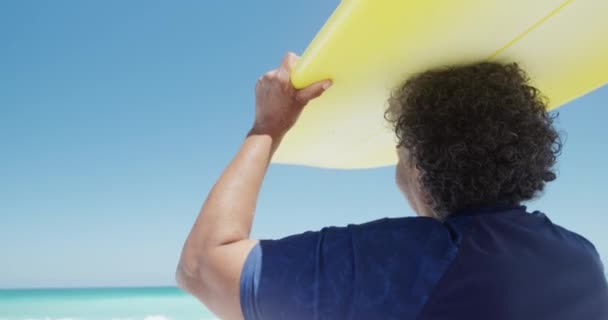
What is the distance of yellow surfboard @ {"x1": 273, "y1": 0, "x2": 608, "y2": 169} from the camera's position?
1.13 meters

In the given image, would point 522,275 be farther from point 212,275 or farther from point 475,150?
point 212,275

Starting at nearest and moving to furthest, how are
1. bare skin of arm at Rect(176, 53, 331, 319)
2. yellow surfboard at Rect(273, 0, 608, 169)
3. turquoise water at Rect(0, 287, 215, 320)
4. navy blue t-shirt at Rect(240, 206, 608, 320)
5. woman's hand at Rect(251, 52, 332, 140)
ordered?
navy blue t-shirt at Rect(240, 206, 608, 320) → bare skin of arm at Rect(176, 53, 331, 319) → yellow surfboard at Rect(273, 0, 608, 169) → woman's hand at Rect(251, 52, 332, 140) → turquoise water at Rect(0, 287, 215, 320)

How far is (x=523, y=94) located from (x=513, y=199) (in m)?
0.27

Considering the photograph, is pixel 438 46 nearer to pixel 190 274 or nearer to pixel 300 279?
pixel 300 279

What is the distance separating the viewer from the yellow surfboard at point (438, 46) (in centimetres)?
113

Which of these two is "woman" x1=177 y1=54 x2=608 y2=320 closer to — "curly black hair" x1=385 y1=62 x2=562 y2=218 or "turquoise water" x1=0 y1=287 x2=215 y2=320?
"curly black hair" x1=385 y1=62 x2=562 y2=218

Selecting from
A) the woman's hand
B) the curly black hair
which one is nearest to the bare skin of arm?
the woman's hand

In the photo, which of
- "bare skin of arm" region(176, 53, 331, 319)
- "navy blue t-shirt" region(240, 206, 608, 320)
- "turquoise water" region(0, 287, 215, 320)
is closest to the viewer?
"navy blue t-shirt" region(240, 206, 608, 320)

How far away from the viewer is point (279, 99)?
4.45 ft

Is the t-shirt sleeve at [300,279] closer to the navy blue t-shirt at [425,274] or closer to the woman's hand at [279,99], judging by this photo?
the navy blue t-shirt at [425,274]

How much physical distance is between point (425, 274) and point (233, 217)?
0.42m

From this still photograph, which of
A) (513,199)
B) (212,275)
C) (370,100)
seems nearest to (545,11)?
(513,199)

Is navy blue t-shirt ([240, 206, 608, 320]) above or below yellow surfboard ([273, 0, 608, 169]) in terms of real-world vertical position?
below

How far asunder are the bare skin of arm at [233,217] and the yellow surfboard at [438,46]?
10 centimetres
